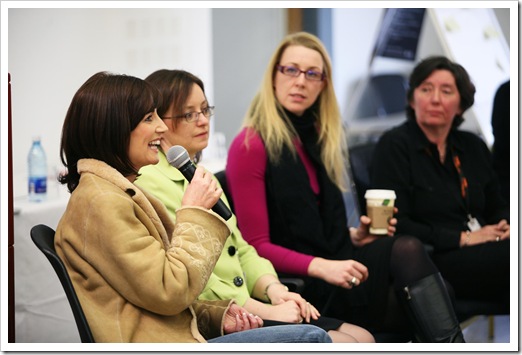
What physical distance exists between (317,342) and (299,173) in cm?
84

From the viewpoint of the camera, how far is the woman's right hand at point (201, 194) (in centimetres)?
180

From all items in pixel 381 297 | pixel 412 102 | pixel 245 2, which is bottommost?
pixel 381 297

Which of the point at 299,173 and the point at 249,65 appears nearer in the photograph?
the point at 299,173

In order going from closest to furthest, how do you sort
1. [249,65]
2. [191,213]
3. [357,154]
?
[191,213] < [357,154] < [249,65]

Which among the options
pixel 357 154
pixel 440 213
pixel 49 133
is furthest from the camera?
pixel 49 133

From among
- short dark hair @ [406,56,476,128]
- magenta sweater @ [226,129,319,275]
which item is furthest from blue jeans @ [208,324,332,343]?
short dark hair @ [406,56,476,128]

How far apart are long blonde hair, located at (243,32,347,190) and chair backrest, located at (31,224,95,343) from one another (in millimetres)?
1077

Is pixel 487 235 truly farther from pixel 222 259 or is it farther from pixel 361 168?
pixel 222 259

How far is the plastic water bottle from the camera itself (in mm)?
3084

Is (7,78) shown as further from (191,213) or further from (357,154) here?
(357,154)

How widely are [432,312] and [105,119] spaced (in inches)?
53.9

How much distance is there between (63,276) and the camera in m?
1.63

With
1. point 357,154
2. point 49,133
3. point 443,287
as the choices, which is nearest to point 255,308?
point 443,287

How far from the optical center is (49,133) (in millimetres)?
3703
